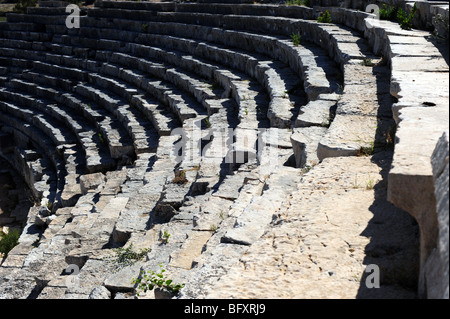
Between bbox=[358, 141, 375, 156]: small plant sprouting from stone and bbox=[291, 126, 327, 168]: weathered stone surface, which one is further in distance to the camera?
bbox=[291, 126, 327, 168]: weathered stone surface

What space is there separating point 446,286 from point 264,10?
1539 cm

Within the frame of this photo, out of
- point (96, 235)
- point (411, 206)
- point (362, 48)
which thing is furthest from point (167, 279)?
point (362, 48)

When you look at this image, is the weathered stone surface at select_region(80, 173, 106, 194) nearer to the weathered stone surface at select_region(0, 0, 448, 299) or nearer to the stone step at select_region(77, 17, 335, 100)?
the weathered stone surface at select_region(0, 0, 448, 299)

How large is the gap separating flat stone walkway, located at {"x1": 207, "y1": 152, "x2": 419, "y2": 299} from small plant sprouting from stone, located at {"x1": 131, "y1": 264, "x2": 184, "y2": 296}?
3.35 feet

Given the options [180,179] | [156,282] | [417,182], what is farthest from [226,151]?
[417,182]

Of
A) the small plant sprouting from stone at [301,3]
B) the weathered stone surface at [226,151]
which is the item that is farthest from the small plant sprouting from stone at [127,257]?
the small plant sprouting from stone at [301,3]

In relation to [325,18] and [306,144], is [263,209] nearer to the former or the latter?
[306,144]

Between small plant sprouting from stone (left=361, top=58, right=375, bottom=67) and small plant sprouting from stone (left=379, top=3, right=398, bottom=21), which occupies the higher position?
small plant sprouting from stone (left=379, top=3, right=398, bottom=21)

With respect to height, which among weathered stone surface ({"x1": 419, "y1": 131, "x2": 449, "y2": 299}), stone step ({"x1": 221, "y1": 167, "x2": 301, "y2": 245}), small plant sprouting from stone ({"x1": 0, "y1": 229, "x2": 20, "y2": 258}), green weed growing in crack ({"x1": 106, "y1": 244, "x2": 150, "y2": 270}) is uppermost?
weathered stone surface ({"x1": 419, "y1": 131, "x2": 449, "y2": 299})

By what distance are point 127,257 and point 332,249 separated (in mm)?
3770

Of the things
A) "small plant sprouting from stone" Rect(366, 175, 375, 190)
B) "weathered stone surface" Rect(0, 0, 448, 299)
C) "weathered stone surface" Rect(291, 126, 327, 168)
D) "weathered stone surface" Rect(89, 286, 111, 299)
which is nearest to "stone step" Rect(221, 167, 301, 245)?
"weathered stone surface" Rect(0, 0, 448, 299)

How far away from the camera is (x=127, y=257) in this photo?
7.57 meters

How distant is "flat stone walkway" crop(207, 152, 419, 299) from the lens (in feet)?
12.9
